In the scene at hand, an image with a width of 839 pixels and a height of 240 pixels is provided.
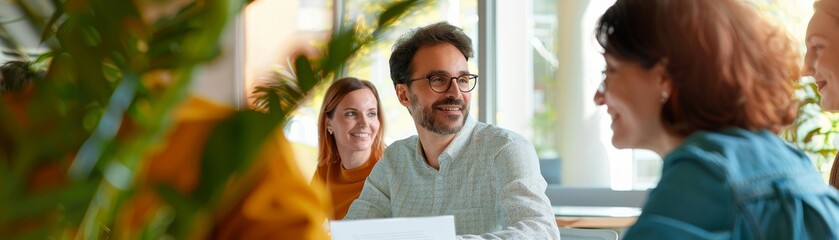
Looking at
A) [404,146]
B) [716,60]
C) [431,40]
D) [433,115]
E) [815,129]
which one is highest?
[716,60]

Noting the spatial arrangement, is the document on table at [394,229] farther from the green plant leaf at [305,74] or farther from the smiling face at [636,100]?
the green plant leaf at [305,74]

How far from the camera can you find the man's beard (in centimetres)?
305

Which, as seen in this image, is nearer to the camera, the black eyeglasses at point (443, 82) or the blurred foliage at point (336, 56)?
the blurred foliage at point (336, 56)

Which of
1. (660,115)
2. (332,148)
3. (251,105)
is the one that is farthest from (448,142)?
(251,105)

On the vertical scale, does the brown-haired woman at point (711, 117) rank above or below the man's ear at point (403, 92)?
above

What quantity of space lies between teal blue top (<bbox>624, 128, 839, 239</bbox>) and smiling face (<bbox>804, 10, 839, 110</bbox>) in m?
0.98

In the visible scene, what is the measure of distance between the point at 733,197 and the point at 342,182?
2955mm

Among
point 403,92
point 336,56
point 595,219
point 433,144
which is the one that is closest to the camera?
point 336,56

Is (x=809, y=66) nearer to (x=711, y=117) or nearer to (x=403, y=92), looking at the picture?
(x=711, y=117)

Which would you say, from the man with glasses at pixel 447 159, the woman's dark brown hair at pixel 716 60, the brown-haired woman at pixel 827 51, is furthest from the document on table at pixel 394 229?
the brown-haired woman at pixel 827 51

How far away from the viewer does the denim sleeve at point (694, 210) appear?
45.0 inches

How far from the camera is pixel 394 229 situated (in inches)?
78.6

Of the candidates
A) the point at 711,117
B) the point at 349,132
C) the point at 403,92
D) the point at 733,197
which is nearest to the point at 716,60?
the point at 711,117

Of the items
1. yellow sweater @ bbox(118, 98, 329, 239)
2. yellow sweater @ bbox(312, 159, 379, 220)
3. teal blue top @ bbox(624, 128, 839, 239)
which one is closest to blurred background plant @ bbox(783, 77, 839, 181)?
yellow sweater @ bbox(312, 159, 379, 220)
